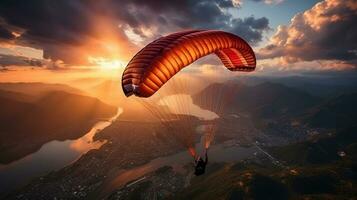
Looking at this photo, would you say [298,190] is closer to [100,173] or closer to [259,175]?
[259,175]

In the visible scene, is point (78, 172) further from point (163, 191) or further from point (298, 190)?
point (298, 190)

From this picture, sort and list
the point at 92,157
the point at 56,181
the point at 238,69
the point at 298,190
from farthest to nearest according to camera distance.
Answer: the point at 92,157, the point at 56,181, the point at 298,190, the point at 238,69

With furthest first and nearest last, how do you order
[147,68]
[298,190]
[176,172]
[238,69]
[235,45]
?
[176,172]
[298,190]
[238,69]
[235,45]
[147,68]

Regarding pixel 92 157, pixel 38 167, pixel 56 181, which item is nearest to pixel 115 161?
pixel 92 157

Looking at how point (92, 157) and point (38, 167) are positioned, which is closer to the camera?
point (38, 167)

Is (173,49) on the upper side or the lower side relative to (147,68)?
upper

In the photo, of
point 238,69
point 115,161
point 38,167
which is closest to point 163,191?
point 115,161

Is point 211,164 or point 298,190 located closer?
point 298,190

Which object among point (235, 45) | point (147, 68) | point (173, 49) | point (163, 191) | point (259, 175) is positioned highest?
point (235, 45)

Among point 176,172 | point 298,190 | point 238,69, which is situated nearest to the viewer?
point 238,69
